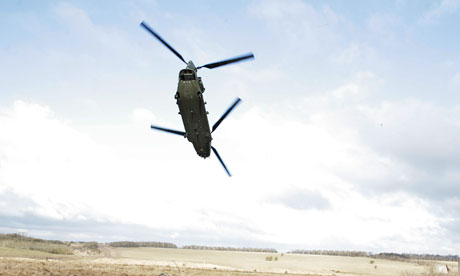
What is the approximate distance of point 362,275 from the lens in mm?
42000

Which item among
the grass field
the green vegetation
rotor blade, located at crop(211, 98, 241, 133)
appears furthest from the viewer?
the green vegetation

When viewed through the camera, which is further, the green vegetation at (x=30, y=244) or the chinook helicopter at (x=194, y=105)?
the green vegetation at (x=30, y=244)

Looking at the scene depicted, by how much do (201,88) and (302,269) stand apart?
32.3 meters

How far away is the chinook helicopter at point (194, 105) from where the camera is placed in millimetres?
20828

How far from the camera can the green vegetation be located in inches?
2389

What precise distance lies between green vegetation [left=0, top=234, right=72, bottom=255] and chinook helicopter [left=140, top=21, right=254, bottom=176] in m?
46.7

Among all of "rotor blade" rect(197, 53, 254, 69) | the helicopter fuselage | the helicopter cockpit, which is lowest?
the helicopter fuselage

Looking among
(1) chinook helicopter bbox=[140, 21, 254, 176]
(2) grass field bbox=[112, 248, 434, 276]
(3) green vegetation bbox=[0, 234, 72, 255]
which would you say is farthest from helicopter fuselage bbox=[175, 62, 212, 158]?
(3) green vegetation bbox=[0, 234, 72, 255]

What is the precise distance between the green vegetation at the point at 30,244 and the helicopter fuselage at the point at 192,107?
47.3 meters

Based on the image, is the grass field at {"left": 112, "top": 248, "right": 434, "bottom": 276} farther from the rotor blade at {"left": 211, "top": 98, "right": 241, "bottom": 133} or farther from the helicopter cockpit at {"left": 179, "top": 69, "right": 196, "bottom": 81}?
the helicopter cockpit at {"left": 179, "top": 69, "right": 196, "bottom": 81}

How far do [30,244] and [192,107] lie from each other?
5672cm

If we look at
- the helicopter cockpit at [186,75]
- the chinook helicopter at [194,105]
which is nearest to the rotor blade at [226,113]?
the chinook helicopter at [194,105]

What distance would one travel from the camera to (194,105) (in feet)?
70.0

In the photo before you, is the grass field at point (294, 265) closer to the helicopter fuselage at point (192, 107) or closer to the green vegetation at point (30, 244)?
the green vegetation at point (30, 244)
